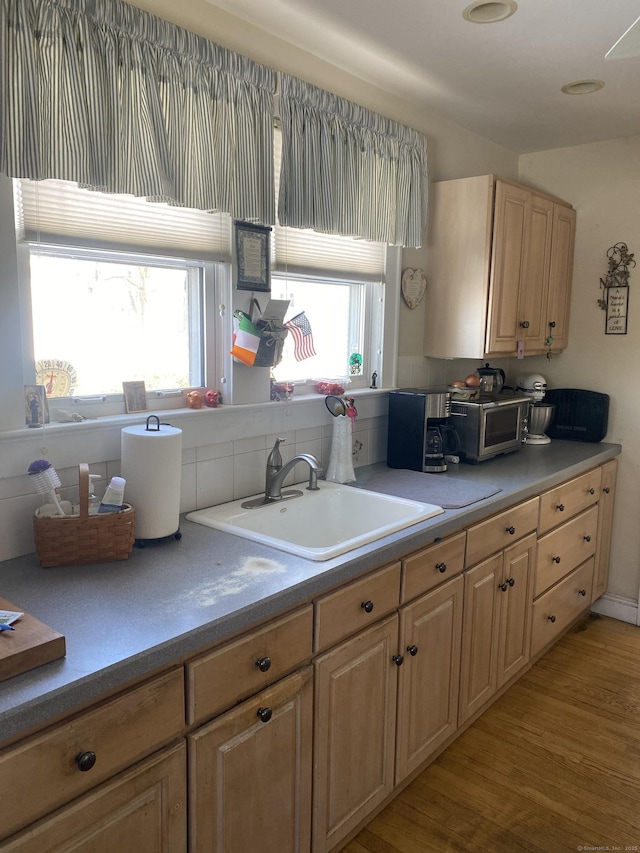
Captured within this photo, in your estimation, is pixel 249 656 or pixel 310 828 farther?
pixel 310 828

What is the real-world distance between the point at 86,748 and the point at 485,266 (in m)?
2.44

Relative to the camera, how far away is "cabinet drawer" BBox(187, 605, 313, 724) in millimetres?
1364

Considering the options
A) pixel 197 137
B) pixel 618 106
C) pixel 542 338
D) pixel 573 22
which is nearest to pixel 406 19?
pixel 573 22

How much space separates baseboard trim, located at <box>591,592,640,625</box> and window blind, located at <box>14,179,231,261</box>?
2789 millimetres

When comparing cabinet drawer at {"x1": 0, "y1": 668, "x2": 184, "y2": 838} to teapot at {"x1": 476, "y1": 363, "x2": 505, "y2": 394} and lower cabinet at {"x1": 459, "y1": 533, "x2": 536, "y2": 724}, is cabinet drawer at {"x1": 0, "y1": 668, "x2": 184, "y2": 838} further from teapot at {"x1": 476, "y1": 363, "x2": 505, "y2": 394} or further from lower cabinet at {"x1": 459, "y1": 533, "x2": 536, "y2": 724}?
teapot at {"x1": 476, "y1": 363, "x2": 505, "y2": 394}

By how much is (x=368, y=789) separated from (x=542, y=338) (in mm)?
2318

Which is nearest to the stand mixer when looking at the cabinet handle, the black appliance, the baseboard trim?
the black appliance

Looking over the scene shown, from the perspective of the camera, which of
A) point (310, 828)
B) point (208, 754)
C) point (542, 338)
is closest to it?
point (208, 754)

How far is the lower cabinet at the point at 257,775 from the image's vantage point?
1.40 m

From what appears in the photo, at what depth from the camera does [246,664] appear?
1466 mm

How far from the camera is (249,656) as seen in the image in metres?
1.47

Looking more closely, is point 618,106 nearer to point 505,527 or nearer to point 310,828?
point 505,527

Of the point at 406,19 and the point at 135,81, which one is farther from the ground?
the point at 406,19

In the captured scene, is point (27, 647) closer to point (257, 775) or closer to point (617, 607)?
point (257, 775)
